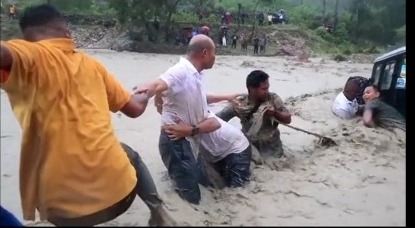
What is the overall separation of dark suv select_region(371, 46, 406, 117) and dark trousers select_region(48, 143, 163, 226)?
7.08 ft

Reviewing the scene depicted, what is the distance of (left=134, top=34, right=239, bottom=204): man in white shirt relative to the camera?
2.79 metres

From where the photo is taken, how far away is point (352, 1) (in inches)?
124

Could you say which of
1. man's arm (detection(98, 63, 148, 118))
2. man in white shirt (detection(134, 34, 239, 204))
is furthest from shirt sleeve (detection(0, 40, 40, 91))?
man in white shirt (detection(134, 34, 239, 204))

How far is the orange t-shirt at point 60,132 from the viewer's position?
163 centimetres

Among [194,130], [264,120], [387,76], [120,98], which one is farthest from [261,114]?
[120,98]

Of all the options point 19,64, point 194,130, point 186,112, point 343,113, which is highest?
point 19,64

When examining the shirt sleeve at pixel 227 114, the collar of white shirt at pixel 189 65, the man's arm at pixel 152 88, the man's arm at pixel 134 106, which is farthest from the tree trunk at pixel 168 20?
the man's arm at pixel 134 106

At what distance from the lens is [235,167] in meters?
3.09

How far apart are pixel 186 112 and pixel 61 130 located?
4.29ft

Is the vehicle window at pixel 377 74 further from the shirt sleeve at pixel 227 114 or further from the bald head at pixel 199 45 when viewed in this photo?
the bald head at pixel 199 45

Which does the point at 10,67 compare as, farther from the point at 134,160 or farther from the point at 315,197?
the point at 315,197

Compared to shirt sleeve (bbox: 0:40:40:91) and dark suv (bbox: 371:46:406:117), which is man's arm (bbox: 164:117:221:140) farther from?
dark suv (bbox: 371:46:406:117)

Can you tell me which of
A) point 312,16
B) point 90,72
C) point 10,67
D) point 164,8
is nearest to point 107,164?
point 90,72

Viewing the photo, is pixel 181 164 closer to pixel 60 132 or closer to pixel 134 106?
pixel 134 106
